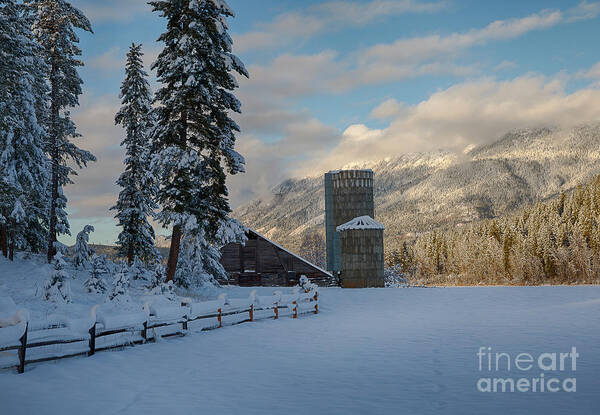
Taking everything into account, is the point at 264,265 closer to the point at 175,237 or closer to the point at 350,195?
the point at 350,195

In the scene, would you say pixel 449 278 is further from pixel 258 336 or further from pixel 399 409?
pixel 399 409

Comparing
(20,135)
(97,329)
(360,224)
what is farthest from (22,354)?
(360,224)

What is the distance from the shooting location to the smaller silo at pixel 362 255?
37.0 metres

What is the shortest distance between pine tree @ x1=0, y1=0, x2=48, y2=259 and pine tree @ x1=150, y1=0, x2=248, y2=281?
17.3 ft

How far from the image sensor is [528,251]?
287 feet

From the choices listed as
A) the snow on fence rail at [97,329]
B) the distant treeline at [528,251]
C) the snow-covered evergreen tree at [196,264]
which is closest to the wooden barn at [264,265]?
the snow-covered evergreen tree at [196,264]

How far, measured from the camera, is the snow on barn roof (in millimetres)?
37000

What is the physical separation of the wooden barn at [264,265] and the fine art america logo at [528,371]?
92.9 feet

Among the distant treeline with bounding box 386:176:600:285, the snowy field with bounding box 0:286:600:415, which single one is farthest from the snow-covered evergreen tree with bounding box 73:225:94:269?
the distant treeline with bounding box 386:176:600:285

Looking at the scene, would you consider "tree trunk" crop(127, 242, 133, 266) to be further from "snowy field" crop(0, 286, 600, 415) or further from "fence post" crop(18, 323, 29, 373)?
"fence post" crop(18, 323, 29, 373)

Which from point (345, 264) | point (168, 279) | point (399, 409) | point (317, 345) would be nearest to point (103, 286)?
point (168, 279)

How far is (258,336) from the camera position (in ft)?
52.8

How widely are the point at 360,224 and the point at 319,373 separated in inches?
1075

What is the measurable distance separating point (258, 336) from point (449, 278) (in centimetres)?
10274
